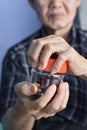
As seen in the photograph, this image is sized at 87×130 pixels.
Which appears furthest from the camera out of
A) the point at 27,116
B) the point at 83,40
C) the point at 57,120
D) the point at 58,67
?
the point at 83,40

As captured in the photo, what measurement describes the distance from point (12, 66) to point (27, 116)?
0.34 m

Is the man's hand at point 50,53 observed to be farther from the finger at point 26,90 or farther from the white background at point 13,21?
the white background at point 13,21

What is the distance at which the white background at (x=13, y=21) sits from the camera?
5.04 ft

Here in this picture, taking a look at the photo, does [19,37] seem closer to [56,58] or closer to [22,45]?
[22,45]

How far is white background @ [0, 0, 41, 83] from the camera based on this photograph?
5.04ft

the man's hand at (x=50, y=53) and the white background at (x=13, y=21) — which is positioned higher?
the man's hand at (x=50, y=53)

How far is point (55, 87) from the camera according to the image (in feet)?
2.36

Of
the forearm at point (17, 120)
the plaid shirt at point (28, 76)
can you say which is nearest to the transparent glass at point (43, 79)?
the forearm at point (17, 120)

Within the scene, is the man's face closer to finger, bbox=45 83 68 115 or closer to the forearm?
the forearm

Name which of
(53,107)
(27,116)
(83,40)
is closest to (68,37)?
(83,40)

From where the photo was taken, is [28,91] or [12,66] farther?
[12,66]

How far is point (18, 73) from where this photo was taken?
48.6 inches

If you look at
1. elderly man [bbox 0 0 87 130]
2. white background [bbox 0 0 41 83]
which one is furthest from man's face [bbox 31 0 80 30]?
white background [bbox 0 0 41 83]

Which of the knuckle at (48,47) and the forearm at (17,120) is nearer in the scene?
the knuckle at (48,47)
